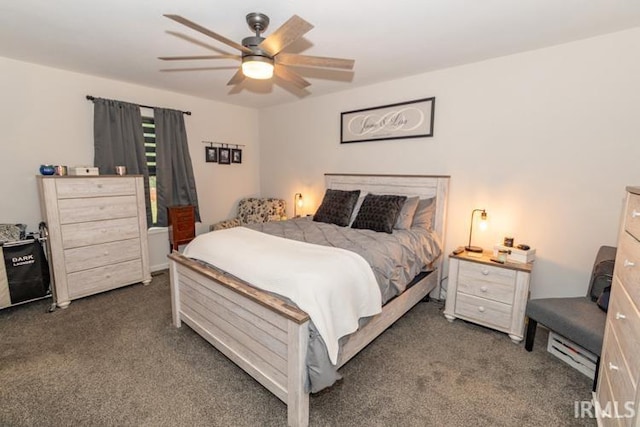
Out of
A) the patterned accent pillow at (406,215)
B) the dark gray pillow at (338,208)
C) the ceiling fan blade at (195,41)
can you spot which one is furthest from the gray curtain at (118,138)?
the patterned accent pillow at (406,215)

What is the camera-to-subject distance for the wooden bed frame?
161cm

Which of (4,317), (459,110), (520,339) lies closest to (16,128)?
(4,317)

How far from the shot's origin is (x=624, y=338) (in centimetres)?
135

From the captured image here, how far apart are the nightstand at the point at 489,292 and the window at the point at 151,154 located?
12.2 ft

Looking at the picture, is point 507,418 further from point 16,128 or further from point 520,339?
point 16,128

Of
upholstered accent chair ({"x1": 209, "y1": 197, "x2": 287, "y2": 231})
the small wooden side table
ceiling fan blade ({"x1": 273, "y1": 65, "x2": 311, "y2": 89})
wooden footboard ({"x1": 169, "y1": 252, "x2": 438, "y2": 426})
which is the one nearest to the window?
the small wooden side table

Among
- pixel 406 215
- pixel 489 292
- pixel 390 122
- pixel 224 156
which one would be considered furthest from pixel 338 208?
pixel 224 156

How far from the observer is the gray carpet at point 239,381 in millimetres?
1709

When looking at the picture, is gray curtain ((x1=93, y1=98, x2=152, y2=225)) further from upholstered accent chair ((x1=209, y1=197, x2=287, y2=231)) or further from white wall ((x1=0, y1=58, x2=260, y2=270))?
upholstered accent chair ((x1=209, y1=197, x2=287, y2=231))

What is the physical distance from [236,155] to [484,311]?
4.03m

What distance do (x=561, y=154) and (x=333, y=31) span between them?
2154 mm

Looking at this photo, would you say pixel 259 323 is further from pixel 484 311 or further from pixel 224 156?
pixel 224 156

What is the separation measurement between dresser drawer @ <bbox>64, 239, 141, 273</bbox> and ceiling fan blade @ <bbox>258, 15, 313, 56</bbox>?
2.80 meters

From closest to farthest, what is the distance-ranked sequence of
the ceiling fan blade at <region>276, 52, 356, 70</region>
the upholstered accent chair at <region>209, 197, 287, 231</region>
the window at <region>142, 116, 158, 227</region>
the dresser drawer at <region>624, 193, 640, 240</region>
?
the dresser drawer at <region>624, 193, 640, 240</region> → the ceiling fan blade at <region>276, 52, 356, 70</region> → the window at <region>142, 116, 158, 227</region> → the upholstered accent chair at <region>209, 197, 287, 231</region>
